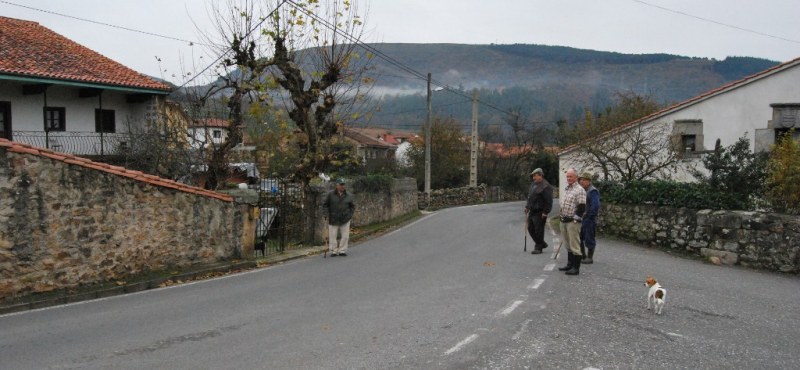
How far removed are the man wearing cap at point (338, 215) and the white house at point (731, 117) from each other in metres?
8.32

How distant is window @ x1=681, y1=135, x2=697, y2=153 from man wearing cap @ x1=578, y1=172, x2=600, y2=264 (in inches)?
424

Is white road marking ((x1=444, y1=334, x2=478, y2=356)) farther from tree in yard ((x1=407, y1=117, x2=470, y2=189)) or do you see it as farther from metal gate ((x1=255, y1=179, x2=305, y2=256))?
tree in yard ((x1=407, y1=117, x2=470, y2=189))

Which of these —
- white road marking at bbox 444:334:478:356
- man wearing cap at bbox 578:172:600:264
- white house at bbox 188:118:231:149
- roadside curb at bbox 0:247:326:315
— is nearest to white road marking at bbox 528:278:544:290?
man wearing cap at bbox 578:172:600:264

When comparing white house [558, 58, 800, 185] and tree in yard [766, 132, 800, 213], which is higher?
white house [558, 58, 800, 185]

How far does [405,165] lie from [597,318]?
4471 cm

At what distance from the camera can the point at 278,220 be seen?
1411cm

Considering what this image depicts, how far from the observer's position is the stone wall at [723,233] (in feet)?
35.3

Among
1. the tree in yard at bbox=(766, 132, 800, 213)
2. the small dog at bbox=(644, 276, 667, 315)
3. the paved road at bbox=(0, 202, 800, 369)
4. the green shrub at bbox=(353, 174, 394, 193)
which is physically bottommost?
the paved road at bbox=(0, 202, 800, 369)

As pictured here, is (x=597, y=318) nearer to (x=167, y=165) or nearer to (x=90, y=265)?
(x=90, y=265)

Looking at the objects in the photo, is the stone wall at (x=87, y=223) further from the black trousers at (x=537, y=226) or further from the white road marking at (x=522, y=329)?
the white road marking at (x=522, y=329)

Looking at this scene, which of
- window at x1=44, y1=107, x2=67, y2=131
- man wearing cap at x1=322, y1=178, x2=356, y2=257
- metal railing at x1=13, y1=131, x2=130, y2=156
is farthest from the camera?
window at x1=44, y1=107, x2=67, y2=131

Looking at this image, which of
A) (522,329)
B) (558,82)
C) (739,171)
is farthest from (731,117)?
(558,82)

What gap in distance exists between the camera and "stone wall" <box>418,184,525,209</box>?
35750mm

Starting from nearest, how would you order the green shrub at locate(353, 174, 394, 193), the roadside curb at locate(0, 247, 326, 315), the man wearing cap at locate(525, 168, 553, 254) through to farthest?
the roadside curb at locate(0, 247, 326, 315), the man wearing cap at locate(525, 168, 553, 254), the green shrub at locate(353, 174, 394, 193)
